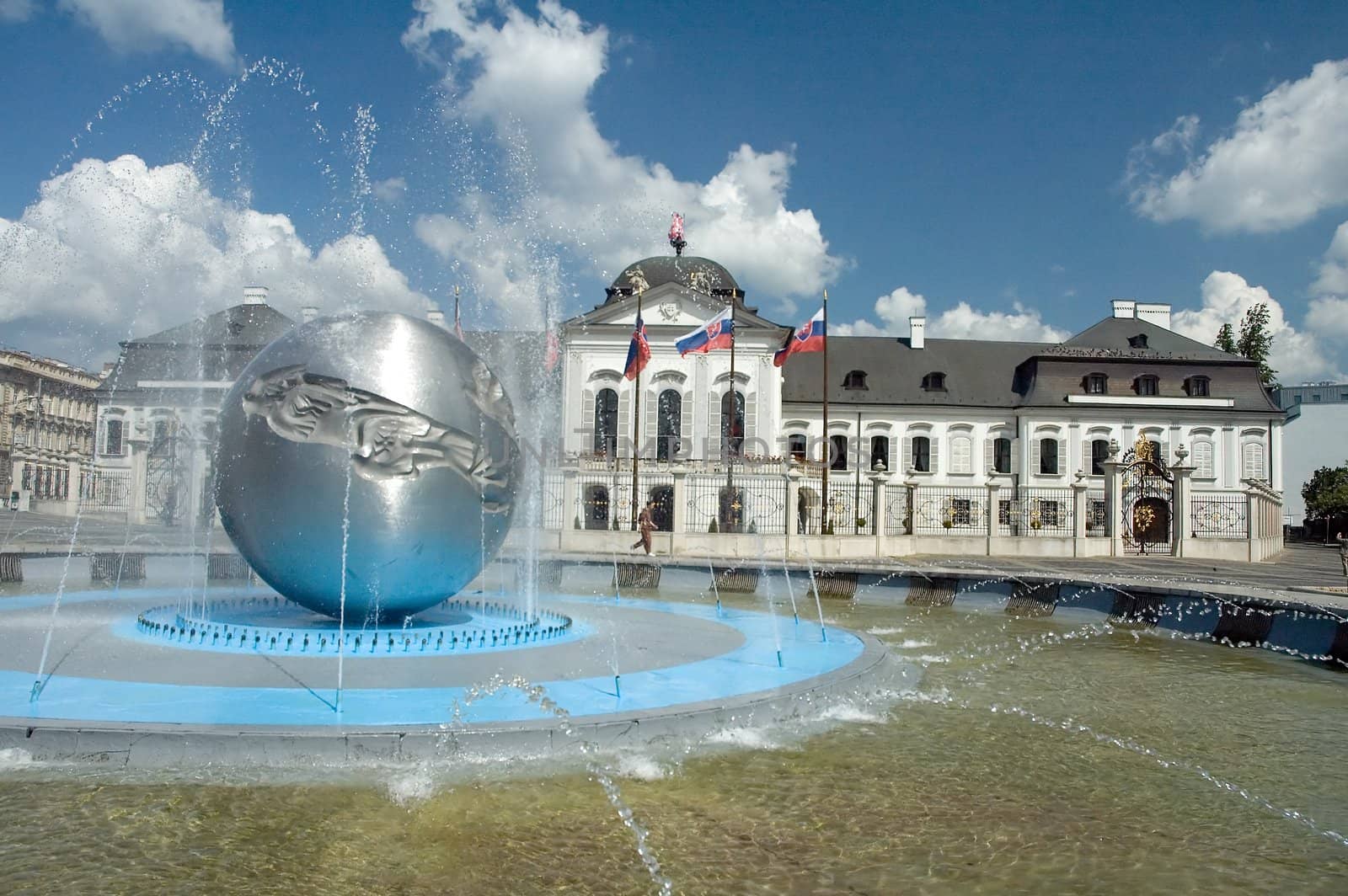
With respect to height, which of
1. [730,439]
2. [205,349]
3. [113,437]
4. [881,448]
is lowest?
[730,439]

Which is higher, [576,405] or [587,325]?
[587,325]

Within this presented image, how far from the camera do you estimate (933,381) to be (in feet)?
168

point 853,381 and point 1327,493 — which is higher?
point 853,381

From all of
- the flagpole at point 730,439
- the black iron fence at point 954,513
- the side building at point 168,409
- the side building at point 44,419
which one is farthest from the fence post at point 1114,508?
the side building at point 44,419

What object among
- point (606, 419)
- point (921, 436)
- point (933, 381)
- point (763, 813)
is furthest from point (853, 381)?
point (763, 813)

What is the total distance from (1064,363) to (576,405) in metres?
25.0

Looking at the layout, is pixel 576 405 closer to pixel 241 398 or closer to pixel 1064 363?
pixel 1064 363

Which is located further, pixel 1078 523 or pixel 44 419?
pixel 44 419

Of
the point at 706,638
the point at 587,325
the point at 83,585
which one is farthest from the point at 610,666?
the point at 587,325

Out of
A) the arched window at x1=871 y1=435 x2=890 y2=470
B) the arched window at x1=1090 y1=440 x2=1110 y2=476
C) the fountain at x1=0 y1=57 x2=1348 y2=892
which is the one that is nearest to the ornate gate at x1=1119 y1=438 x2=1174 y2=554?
the arched window at x1=1090 y1=440 x2=1110 y2=476

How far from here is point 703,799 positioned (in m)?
5.38

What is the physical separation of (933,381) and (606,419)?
17806mm

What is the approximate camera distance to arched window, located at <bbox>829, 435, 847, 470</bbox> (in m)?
49.0

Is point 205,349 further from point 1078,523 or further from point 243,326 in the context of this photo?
point 1078,523
